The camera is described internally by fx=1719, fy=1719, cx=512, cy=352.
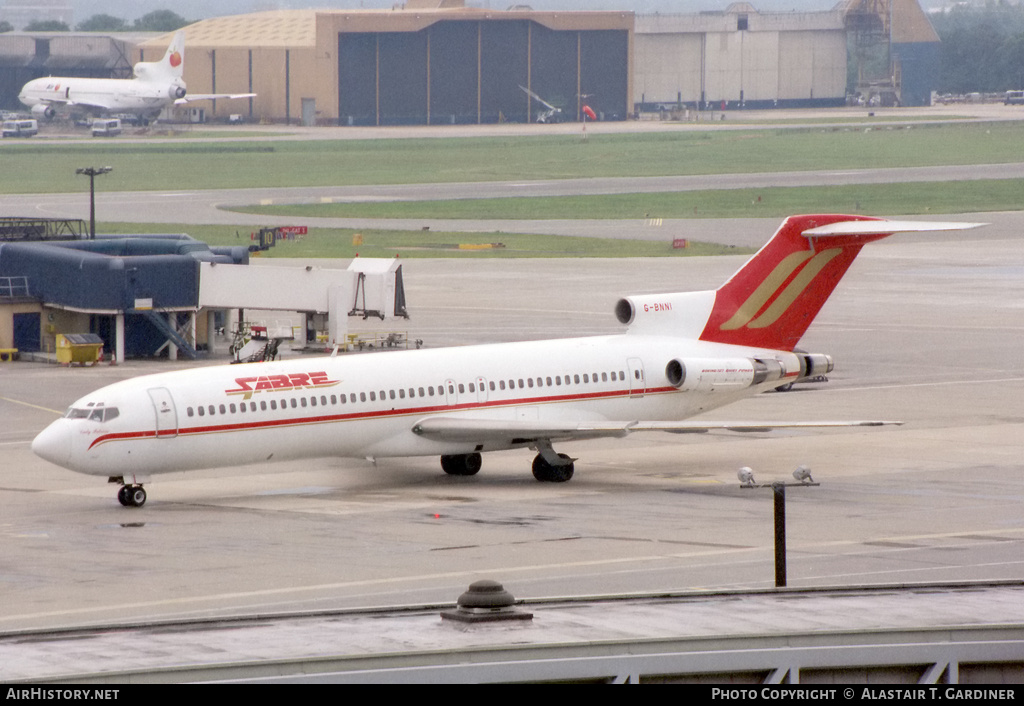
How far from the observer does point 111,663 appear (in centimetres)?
1470

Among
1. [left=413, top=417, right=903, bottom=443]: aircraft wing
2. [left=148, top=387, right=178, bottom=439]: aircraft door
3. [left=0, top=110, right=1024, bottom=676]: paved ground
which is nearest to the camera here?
[left=0, top=110, right=1024, bottom=676]: paved ground

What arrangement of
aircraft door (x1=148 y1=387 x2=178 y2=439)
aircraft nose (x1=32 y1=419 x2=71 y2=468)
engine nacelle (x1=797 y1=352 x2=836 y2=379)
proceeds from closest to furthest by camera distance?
aircraft nose (x1=32 y1=419 x2=71 y2=468)
aircraft door (x1=148 y1=387 x2=178 y2=439)
engine nacelle (x1=797 y1=352 x2=836 y2=379)

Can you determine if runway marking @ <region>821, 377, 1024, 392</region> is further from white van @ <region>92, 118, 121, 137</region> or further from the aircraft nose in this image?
white van @ <region>92, 118, 121, 137</region>

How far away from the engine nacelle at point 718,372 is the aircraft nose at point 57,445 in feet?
47.7

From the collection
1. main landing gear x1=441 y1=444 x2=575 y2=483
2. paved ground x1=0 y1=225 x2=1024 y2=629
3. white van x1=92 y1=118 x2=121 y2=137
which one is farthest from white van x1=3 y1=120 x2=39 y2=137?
main landing gear x1=441 y1=444 x2=575 y2=483

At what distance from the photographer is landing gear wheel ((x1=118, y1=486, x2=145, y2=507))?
122ft

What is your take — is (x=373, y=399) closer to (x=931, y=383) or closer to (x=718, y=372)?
(x=718, y=372)

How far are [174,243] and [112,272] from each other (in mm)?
8265

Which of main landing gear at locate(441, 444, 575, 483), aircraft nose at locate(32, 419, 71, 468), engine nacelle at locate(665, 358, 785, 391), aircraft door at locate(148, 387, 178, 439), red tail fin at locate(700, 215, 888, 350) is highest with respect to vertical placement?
red tail fin at locate(700, 215, 888, 350)

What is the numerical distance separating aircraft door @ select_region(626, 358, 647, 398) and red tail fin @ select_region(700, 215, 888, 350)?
2378 millimetres

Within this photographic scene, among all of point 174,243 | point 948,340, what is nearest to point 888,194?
point 948,340

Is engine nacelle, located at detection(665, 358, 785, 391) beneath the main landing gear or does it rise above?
above

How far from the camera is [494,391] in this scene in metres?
40.8

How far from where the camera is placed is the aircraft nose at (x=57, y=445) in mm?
36344
